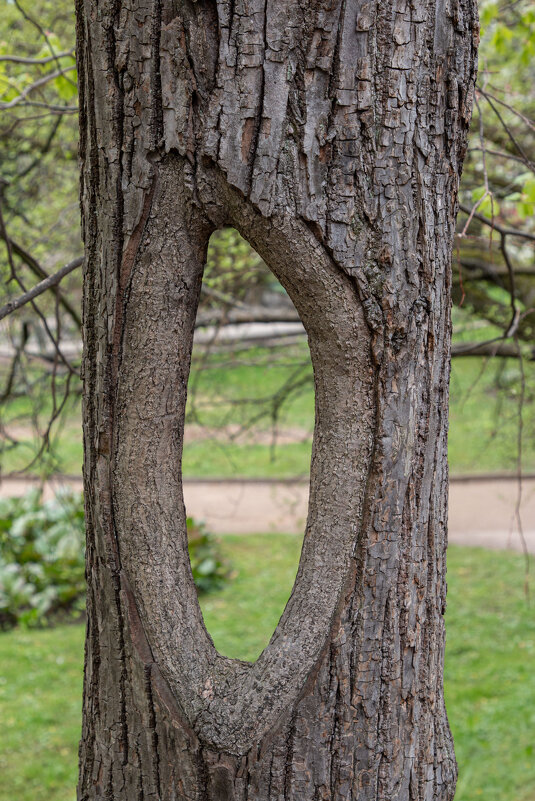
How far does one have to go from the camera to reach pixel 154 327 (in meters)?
1.59

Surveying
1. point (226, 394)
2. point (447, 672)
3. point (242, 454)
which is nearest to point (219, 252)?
point (226, 394)

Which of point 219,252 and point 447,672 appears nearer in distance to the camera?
point 219,252

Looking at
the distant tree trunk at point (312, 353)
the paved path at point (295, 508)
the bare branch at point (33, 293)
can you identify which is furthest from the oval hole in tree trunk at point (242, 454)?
the distant tree trunk at point (312, 353)

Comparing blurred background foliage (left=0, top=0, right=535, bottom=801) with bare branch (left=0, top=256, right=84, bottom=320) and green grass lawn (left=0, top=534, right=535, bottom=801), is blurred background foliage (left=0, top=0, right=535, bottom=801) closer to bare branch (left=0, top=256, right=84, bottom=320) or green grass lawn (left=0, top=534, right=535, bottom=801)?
green grass lawn (left=0, top=534, right=535, bottom=801)

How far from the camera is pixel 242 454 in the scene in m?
12.4

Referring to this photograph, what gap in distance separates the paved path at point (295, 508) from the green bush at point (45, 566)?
2.44ft

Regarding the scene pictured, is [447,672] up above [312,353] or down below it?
below

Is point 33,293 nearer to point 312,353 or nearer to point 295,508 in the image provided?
point 312,353

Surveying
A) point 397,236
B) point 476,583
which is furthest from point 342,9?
point 476,583

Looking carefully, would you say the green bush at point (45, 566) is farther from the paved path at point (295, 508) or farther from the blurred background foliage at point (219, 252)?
the blurred background foliage at point (219, 252)

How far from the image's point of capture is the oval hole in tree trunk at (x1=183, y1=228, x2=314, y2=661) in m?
5.27

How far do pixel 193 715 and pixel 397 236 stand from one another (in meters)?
1.07

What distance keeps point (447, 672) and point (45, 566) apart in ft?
13.1

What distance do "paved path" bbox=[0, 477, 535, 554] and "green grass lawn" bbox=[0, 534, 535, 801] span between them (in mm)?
530
